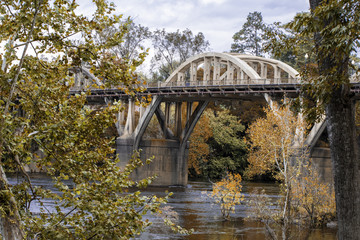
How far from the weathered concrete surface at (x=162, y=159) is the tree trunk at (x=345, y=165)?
48.0m

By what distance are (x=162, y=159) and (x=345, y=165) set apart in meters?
50.1

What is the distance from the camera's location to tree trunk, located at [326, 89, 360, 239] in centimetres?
891

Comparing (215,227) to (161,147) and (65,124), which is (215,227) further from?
(161,147)

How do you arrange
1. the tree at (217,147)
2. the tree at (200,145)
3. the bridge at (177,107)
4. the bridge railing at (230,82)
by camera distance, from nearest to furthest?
the bridge railing at (230,82) < the bridge at (177,107) < the tree at (217,147) < the tree at (200,145)

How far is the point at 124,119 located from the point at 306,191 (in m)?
41.4

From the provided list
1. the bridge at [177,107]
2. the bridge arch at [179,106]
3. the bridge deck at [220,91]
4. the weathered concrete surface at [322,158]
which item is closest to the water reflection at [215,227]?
the weathered concrete surface at [322,158]

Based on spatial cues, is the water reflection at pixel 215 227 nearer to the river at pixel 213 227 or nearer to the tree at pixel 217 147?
the river at pixel 213 227

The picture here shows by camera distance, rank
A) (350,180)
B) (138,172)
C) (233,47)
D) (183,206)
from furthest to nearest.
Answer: (233,47), (138,172), (183,206), (350,180)

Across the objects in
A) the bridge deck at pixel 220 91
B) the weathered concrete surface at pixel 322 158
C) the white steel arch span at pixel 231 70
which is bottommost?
the weathered concrete surface at pixel 322 158

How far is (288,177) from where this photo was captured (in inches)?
817

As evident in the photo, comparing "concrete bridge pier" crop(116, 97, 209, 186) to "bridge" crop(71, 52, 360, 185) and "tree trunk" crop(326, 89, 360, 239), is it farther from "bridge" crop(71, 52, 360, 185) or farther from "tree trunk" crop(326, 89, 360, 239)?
"tree trunk" crop(326, 89, 360, 239)

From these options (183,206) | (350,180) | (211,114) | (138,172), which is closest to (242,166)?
A: (211,114)

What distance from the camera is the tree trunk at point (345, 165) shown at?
8.91m

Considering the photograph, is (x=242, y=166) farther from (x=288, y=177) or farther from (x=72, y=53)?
(x=72, y=53)
